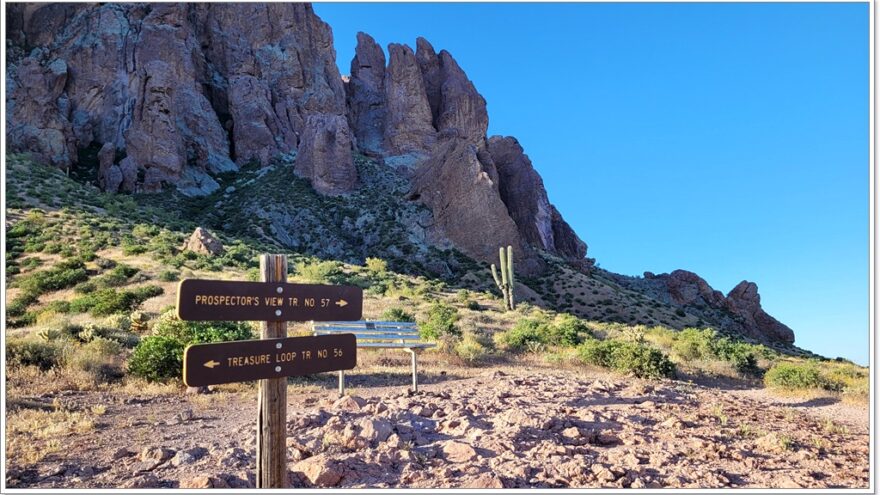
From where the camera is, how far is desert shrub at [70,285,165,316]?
1802 centimetres

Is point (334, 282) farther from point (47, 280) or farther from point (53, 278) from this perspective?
point (47, 280)

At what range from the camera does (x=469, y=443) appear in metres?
6.66

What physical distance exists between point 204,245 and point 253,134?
116 ft

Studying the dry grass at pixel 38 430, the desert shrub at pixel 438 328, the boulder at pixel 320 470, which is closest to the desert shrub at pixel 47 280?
the dry grass at pixel 38 430

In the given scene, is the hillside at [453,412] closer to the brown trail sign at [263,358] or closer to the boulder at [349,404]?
the boulder at [349,404]

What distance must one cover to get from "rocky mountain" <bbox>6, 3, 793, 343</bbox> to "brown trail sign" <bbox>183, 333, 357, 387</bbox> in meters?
37.9

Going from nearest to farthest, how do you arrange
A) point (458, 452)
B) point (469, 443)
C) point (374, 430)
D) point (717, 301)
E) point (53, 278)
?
point (458, 452) → point (469, 443) → point (374, 430) → point (53, 278) → point (717, 301)

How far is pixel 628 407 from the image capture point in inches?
356

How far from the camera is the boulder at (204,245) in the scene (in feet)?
99.5

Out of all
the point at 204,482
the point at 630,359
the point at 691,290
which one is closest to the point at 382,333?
the point at 204,482

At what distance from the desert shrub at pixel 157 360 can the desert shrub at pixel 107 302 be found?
29.1 ft

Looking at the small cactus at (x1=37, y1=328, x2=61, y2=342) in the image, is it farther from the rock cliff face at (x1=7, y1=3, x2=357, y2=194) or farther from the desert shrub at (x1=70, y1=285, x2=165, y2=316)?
the rock cliff face at (x1=7, y1=3, x2=357, y2=194)

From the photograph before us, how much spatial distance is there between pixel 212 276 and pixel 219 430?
1902 cm

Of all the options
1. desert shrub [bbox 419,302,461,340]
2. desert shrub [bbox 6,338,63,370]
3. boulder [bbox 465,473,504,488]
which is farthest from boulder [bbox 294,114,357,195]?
boulder [bbox 465,473,504,488]
